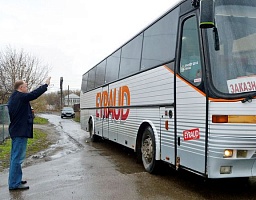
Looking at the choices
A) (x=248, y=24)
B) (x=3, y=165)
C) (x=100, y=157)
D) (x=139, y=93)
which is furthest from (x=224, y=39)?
(x=3, y=165)

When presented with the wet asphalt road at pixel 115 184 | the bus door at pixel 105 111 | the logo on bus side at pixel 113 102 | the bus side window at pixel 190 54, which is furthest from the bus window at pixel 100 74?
the bus side window at pixel 190 54

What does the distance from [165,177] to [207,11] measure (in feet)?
12.4

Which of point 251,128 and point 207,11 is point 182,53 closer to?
point 207,11

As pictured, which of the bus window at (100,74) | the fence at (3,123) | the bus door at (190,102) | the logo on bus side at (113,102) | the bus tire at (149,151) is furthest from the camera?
the fence at (3,123)

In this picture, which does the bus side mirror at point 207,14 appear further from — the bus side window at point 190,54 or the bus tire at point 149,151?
the bus tire at point 149,151

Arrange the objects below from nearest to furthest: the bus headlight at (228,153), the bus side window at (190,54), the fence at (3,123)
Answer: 1. the bus headlight at (228,153)
2. the bus side window at (190,54)
3. the fence at (3,123)

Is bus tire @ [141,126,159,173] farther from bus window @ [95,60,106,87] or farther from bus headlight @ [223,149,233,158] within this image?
bus window @ [95,60,106,87]

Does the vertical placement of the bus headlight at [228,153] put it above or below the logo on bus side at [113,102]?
below

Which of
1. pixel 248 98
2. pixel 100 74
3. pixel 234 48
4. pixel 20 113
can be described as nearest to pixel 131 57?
pixel 20 113

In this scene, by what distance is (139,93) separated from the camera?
7.93 metres

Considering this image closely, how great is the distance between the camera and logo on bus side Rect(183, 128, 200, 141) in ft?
16.9

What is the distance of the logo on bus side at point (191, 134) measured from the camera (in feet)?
16.9

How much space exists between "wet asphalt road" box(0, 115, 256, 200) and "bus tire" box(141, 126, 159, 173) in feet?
0.61

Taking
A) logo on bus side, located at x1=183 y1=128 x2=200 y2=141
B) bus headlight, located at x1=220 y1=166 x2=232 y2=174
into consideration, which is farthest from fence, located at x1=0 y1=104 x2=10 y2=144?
bus headlight, located at x1=220 y1=166 x2=232 y2=174
